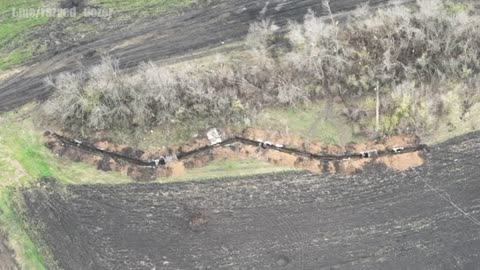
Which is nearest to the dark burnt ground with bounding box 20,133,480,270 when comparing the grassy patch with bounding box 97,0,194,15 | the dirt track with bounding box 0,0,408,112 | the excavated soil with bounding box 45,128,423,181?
the excavated soil with bounding box 45,128,423,181

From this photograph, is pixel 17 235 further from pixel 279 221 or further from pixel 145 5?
pixel 145 5

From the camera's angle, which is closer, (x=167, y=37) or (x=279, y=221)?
(x=279, y=221)

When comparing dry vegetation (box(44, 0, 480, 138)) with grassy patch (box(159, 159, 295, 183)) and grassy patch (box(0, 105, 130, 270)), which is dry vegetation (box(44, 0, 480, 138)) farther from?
grassy patch (box(159, 159, 295, 183))

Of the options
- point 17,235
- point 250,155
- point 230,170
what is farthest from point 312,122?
point 17,235

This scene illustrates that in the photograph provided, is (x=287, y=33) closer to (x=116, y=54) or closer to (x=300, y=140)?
(x=300, y=140)

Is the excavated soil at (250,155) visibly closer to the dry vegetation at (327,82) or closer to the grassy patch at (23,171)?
the grassy patch at (23,171)
